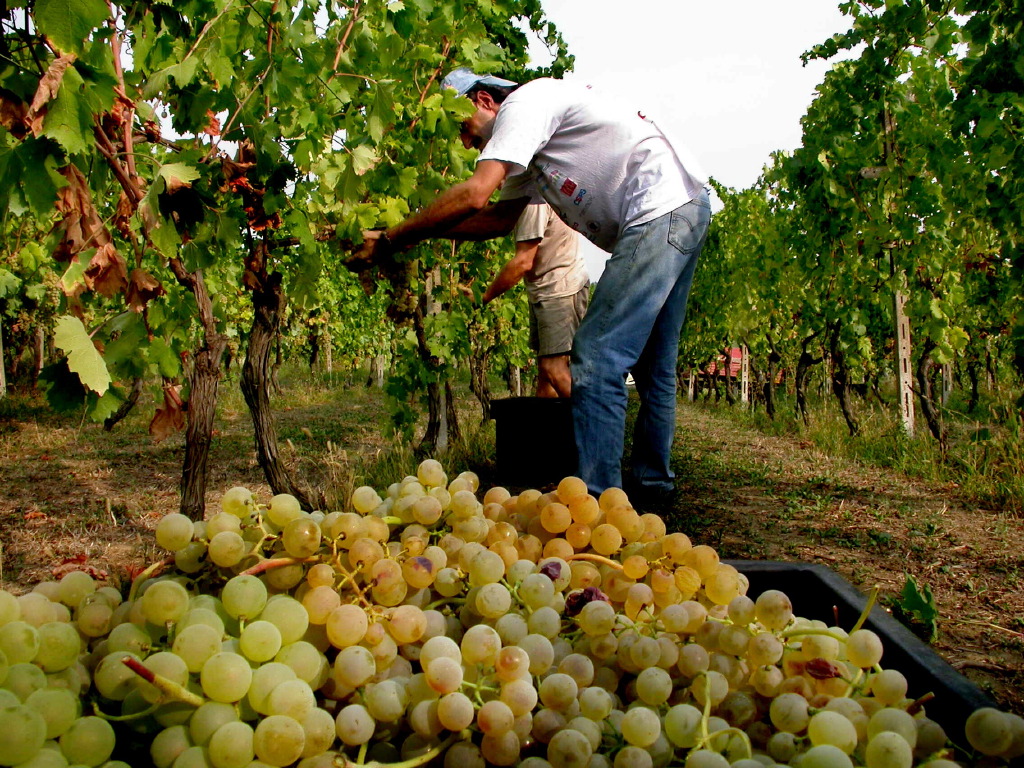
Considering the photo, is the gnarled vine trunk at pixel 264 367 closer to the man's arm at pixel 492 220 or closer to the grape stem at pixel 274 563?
the man's arm at pixel 492 220

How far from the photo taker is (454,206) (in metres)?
2.06

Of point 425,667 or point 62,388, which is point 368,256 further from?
point 425,667

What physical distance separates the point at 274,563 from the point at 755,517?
3.08m

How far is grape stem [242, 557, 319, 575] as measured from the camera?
0.62m

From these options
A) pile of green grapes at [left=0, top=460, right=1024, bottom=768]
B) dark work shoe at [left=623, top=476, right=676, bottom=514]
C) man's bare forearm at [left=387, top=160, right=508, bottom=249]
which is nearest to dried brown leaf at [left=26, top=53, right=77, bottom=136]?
pile of green grapes at [left=0, top=460, right=1024, bottom=768]

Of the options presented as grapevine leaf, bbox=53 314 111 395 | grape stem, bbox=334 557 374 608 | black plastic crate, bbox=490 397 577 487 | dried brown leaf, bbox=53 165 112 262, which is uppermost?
dried brown leaf, bbox=53 165 112 262

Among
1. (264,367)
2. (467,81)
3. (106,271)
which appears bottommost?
(264,367)

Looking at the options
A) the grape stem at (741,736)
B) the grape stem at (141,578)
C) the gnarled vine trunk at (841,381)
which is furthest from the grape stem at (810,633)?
the gnarled vine trunk at (841,381)

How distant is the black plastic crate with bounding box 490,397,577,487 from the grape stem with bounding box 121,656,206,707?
269cm

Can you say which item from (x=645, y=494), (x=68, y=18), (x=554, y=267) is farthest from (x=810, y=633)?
(x=554, y=267)

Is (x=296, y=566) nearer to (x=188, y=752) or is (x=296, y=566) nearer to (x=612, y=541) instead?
(x=188, y=752)

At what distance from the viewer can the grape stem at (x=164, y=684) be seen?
0.47m

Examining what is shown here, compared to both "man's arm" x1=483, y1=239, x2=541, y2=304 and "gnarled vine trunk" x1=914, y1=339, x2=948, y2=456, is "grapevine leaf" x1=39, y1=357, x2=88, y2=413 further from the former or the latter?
"gnarled vine trunk" x1=914, y1=339, x2=948, y2=456

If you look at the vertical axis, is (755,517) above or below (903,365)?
below
